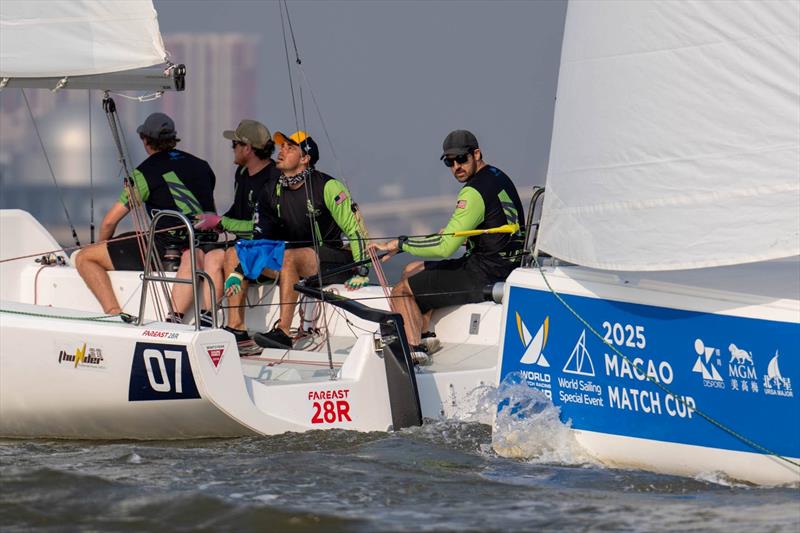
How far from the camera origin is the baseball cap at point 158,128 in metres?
6.73

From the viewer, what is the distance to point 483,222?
6.00 meters

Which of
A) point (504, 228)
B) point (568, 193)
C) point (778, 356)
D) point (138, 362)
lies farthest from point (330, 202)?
point (778, 356)

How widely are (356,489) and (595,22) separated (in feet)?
5.47

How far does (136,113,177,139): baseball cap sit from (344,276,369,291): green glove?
1.09 metres

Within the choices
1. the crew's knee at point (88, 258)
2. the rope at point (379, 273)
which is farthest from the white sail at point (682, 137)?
the crew's knee at point (88, 258)

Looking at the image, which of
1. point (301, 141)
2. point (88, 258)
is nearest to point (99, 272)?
point (88, 258)

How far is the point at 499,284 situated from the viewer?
18.0 ft

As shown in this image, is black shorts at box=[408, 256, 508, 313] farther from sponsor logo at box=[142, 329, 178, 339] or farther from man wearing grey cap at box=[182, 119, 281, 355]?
sponsor logo at box=[142, 329, 178, 339]

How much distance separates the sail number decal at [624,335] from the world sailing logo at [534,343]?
228 mm

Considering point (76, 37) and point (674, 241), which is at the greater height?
point (76, 37)

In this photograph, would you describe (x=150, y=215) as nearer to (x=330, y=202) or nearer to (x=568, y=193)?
(x=330, y=202)

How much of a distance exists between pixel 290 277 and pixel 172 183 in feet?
2.61

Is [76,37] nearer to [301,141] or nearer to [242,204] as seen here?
[301,141]

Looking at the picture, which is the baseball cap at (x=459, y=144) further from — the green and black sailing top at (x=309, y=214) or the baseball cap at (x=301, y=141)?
the baseball cap at (x=301, y=141)
